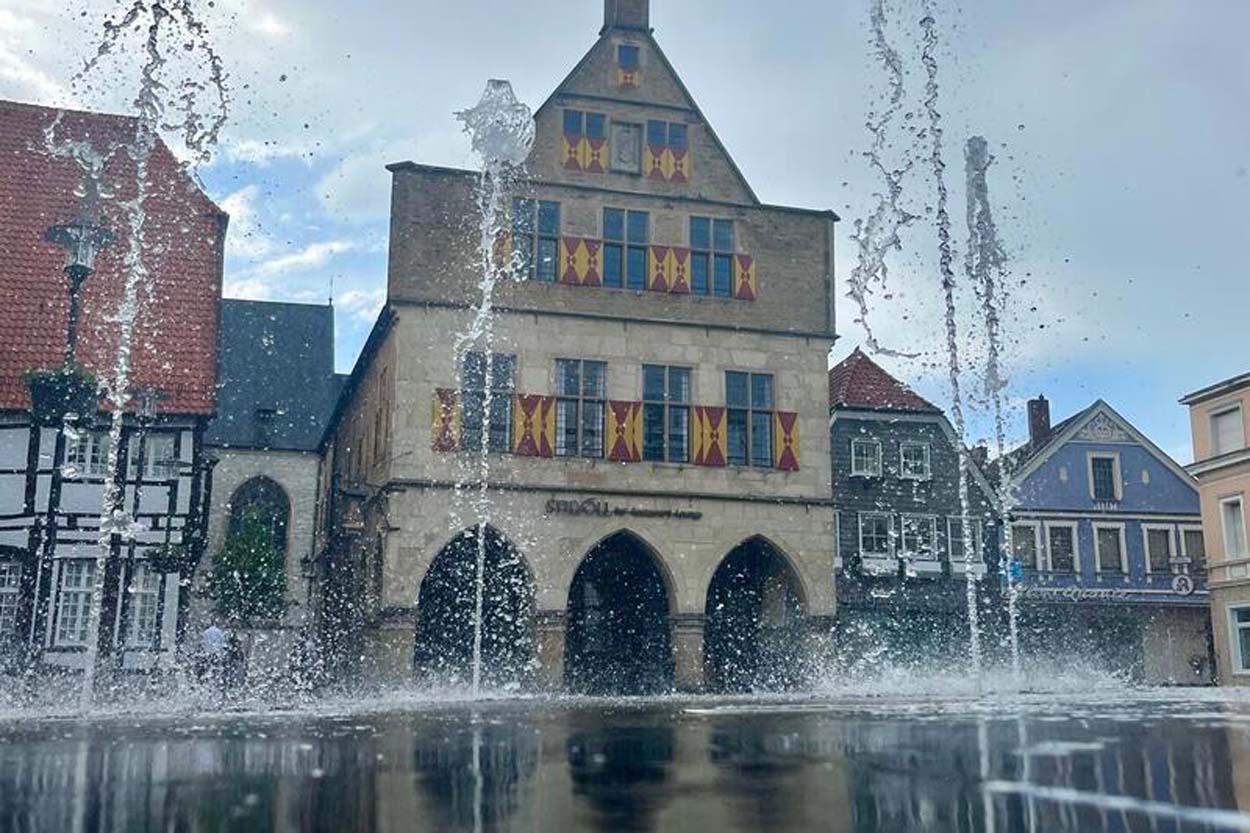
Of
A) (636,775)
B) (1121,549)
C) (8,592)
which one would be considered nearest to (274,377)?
(8,592)

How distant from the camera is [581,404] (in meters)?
25.1

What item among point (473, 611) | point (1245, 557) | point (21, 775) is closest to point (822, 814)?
point (21, 775)

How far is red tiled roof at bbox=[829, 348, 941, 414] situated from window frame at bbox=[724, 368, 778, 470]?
10.9 meters

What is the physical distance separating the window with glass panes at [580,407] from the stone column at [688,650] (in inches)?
148

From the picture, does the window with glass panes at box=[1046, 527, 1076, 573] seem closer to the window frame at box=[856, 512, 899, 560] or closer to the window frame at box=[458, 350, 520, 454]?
the window frame at box=[856, 512, 899, 560]

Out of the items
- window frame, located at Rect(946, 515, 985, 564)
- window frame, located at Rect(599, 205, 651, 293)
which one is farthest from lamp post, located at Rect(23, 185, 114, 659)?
window frame, located at Rect(946, 515, 985, 564)

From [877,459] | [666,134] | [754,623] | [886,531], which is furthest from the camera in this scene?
[877,459]

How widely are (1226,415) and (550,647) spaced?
22.6m

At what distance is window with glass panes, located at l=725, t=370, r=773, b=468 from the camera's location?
2586cm

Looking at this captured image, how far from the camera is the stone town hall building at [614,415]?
24.1 metres

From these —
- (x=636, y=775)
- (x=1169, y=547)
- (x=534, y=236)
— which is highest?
(x=534, y=236)

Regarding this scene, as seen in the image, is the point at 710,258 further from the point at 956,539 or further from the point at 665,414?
the point at 956,539

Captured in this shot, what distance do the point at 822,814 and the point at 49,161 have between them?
84.3 feet

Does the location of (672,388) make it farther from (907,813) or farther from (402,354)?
(907,813)
